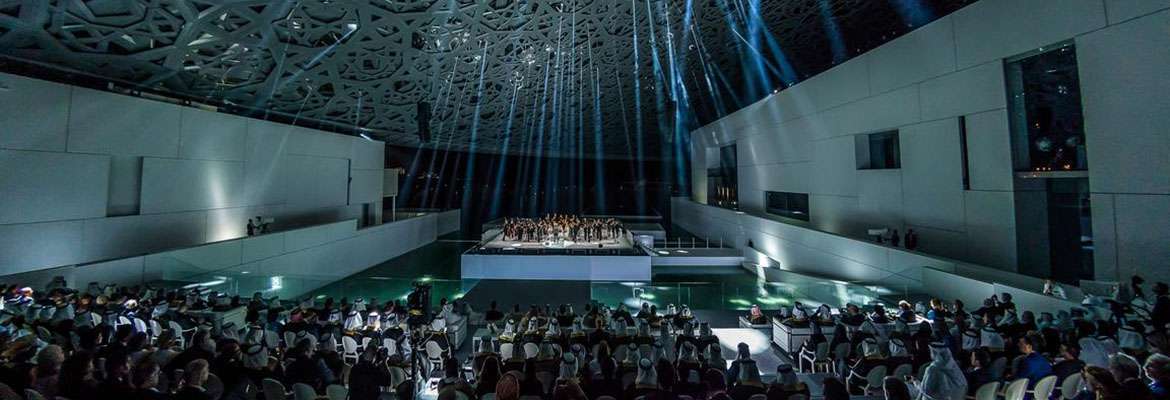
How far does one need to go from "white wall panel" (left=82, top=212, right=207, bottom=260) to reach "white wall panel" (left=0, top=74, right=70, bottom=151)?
6.00ft

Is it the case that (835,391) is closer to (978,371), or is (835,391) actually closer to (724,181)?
(978,371)

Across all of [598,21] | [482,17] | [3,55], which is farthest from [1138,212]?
[3,55]

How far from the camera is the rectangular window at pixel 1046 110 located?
8078 millimetres

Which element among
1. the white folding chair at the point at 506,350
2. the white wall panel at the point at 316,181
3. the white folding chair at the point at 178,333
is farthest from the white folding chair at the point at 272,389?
the white wall panel at the point at 316,181

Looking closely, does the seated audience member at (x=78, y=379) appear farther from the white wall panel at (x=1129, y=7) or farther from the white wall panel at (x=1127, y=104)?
the white wall panel at (x=1129, y=7)

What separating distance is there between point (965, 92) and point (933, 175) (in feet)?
6.80

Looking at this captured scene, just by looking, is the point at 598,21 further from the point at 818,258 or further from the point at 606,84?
the point at 818,258

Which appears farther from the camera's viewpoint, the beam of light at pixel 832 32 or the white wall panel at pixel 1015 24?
the beam of light at pixel 832 32

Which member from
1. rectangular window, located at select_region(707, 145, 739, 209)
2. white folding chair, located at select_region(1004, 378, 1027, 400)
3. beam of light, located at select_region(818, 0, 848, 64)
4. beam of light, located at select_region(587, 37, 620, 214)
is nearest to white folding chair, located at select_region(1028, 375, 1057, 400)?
white folding chair, located at select_region(1004, 378, 1027, 400)

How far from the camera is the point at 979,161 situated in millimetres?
9586

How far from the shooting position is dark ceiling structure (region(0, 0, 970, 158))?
896 cm

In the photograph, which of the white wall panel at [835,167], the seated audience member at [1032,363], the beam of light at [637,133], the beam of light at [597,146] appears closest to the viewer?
the seated audience member at [1032,363]

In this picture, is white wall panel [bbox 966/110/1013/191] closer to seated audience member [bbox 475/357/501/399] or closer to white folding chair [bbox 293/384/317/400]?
seated audience member [bbox 475/357/501/399]

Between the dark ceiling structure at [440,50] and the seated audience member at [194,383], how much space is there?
8418 millimetres
